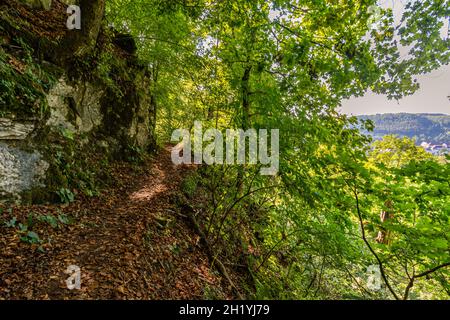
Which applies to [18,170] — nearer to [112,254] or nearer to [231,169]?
[112,254]

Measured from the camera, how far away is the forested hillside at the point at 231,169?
3912mm

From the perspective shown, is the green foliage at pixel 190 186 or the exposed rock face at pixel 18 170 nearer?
the exposed rock face at pixel 18 170

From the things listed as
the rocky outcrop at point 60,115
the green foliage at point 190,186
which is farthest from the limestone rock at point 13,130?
the green foliage at point 190,186

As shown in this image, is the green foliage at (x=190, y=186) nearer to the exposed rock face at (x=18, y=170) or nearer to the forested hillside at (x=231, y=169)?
the forested hillside at (x=231, y=169)

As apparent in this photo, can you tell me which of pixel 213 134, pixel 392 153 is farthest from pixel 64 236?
pixel 392 153

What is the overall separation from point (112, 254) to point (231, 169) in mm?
3168

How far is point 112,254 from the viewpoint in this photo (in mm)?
4293

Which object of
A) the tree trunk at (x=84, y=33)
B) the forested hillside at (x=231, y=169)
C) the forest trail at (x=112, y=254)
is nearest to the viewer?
the forest trail at (x=112, y=254)

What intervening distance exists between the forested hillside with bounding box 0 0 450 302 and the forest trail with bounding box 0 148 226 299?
0.03 metres

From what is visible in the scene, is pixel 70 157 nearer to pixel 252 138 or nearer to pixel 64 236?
pixel 64 236

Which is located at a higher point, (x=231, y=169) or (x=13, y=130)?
(x=13, y=130)

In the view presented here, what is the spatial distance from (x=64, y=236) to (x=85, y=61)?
16.9 feet

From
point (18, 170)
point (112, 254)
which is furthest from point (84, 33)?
point (112, 254)

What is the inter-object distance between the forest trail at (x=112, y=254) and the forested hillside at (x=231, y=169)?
0.03 metres
